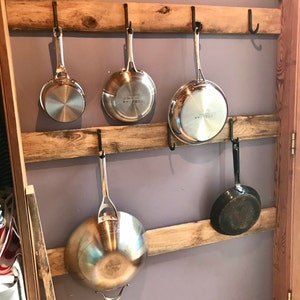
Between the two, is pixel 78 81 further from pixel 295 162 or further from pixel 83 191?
pixel 295 162

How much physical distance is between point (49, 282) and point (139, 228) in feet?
1.29

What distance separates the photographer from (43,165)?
4.13ft

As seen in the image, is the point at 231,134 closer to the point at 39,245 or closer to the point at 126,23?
the point at 126,23

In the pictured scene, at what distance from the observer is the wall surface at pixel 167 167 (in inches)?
48.9

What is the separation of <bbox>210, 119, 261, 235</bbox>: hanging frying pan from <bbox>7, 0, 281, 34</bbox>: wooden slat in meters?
0.38

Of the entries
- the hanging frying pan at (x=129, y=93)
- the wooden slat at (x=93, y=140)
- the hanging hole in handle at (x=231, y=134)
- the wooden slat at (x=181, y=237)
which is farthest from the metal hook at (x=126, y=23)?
the wooden slat at (x=181, y=237)

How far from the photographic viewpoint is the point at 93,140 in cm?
127

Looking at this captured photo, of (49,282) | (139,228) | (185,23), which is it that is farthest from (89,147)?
(185,23)

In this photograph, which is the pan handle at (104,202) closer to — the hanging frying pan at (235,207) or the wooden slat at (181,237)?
the wooden slat at (181,237)

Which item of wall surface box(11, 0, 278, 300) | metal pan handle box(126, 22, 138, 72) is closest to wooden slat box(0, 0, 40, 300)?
wall surface box(11, 0, 278, 300)

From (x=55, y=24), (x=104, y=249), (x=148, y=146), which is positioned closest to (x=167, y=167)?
(x=148, y=146)

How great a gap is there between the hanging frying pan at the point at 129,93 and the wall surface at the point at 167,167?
4 centimetres

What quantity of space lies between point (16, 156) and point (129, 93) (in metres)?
0.48

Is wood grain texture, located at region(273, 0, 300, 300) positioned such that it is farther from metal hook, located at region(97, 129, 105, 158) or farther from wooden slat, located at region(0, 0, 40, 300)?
wooden slat, located at region(0, 0, 40, 300)
